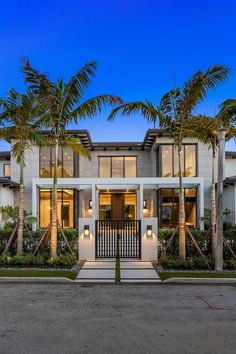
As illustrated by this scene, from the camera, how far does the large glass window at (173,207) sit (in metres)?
19.2

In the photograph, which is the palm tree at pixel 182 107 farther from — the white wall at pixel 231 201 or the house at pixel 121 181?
the white wall at pixel 231 201

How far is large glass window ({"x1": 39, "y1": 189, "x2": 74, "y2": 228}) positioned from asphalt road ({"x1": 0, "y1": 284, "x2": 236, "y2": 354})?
12.0m

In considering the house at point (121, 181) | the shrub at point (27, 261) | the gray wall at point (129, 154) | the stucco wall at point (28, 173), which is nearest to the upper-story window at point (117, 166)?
the house at point (121, 181)

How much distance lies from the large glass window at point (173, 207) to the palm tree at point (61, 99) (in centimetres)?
1055

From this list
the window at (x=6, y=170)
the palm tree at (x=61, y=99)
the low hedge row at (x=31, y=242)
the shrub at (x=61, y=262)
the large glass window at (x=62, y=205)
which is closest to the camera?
the shrub at (x=61, y=262)

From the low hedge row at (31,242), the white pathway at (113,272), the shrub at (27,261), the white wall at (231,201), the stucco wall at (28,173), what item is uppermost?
the stucco wall at (28,173)

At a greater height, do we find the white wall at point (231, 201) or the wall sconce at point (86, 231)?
the white wall at point (231, 201)

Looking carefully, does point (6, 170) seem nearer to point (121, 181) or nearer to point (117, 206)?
point (117, 206)

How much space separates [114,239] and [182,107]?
610 cm

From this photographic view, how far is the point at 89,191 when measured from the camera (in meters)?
21.5

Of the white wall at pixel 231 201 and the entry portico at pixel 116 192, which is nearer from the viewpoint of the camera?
the entry portico at pixel 116 192

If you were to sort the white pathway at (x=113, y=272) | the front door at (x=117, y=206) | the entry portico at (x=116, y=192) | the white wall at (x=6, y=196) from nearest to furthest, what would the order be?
the white pathway at (x=113, y=272)
the entry portico at (x=116, y=192)
the white wall at (x=6, y=196)
the front door at (x=117, y=206)

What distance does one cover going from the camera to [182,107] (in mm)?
10414

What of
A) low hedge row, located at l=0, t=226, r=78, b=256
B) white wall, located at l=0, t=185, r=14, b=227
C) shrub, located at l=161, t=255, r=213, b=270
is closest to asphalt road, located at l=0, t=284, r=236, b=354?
shrub, located at l=161, t=255, r=213, b=270
